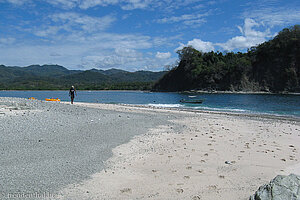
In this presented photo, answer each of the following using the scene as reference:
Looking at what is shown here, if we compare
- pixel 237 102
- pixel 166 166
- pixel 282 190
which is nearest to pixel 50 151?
pixel 166 166

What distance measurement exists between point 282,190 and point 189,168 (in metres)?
2.83

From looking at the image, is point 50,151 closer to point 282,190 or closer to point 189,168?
point 189,168

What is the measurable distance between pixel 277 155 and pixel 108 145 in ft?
20.3

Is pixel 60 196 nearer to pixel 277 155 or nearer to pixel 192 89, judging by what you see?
pixel 277 155

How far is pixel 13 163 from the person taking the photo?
19.9ft

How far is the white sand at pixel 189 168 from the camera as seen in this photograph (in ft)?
16.6

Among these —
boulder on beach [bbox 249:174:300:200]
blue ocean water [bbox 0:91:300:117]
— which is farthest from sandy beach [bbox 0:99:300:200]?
blue ocean water [bbox 0:91:300:117]

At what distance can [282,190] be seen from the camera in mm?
4008

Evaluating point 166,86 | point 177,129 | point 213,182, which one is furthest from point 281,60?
point 213,182

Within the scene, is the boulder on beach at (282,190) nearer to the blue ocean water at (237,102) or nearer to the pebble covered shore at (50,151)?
the pebble covered shore at (50,151)

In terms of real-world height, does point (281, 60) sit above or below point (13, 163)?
above

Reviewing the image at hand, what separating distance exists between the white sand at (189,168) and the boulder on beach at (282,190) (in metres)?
0.92

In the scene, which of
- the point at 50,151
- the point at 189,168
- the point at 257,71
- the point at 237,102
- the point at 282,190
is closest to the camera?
the point at 282,190

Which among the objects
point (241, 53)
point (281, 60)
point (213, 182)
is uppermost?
Result: point (241, 53)
